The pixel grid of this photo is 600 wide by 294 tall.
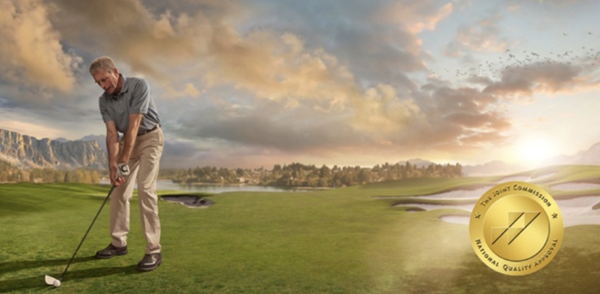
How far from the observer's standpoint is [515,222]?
7371 mm

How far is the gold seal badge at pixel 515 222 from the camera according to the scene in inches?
273

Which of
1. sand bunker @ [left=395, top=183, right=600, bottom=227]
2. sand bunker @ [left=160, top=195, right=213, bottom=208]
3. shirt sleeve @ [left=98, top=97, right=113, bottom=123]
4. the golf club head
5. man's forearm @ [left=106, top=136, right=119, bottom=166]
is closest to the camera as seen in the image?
the golf club head

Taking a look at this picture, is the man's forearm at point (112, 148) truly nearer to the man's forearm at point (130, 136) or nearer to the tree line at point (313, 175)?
the man's forearm at point (130, 136)

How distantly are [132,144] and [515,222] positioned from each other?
20.5 ft

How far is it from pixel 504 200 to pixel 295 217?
753cm

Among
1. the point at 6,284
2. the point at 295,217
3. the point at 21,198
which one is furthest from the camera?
the point at 21,198

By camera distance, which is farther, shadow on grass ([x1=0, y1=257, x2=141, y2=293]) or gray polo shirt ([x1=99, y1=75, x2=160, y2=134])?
gray polo shirt ([x1=99, y1=75, x2=160, y2=134])

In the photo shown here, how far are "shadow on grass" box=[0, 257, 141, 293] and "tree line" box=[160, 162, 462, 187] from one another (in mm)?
46606

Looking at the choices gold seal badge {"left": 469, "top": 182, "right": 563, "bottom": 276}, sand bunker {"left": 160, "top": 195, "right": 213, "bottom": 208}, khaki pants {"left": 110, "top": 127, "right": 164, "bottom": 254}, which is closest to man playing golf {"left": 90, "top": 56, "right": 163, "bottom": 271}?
khaki pants {"left": 110, "top": 127, "right": 164, "bottom": 254}

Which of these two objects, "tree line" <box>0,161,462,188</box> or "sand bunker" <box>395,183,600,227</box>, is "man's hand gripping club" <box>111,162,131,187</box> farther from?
"tree line" <box>0,161,462,188</box>

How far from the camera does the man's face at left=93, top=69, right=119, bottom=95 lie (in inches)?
235

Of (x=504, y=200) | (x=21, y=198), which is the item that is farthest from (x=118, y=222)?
(x=21, y=198)

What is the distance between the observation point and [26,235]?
28.1 feet

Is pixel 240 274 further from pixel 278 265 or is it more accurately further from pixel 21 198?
pixel 21 198
